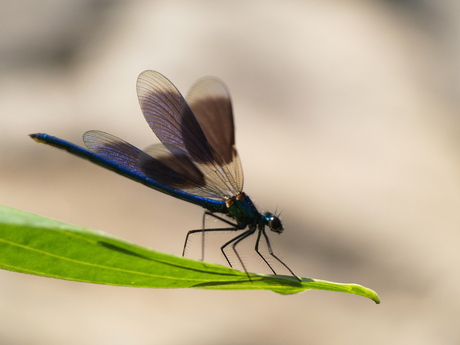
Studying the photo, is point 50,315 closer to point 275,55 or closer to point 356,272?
point 356,272

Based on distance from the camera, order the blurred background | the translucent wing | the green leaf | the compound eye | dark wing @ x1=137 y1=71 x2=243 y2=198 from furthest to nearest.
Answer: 1. the blurred background
2. the compound eye
3. dark wing @ x1=137 y1=71 x2=243 y2=198
4. the translucent wing
5. the green leaf

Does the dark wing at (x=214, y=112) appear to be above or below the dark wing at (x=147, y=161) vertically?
above

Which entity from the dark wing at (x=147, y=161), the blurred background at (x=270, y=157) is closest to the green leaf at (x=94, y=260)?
the dark wing at (x=147, y=161)

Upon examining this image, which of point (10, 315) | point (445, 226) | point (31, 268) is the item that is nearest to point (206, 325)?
point (10, 315)

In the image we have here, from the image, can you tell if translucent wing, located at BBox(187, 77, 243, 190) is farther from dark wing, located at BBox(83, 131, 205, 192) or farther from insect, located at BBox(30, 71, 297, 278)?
dark wing, located at BBox(83, 131, 205, 192)

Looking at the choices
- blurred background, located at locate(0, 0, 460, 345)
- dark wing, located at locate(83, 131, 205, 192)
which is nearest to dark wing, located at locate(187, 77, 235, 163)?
dark wing, located at locate(83, 131, 205, 192)

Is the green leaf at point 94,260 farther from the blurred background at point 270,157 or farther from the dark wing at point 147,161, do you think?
the blurred background at point 270,157

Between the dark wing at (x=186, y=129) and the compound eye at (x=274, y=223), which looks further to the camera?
the compound eye at (x=274, y=223)

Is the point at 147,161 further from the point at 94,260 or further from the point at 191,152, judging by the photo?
the point at 94,260
